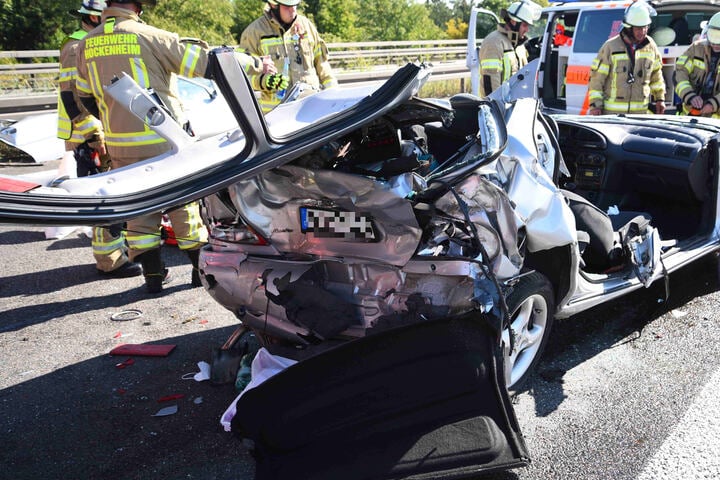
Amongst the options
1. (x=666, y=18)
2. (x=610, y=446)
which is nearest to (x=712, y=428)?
(x=610, y=446)

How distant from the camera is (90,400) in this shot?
3.15 meters

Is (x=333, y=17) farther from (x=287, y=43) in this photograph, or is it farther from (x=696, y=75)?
(x=287, y=43)

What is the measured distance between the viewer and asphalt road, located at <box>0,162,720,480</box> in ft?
8.59

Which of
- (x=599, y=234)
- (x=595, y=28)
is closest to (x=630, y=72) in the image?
(x=595, y=28)

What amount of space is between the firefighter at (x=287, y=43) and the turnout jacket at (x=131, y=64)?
5.50 feet

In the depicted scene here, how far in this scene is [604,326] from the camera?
3846mm

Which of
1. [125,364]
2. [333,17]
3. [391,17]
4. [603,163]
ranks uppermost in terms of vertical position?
[333,17]

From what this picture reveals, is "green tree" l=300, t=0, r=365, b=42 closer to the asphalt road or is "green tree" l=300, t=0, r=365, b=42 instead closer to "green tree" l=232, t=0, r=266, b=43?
"green tree" l=232, t=0, r=266, b=43

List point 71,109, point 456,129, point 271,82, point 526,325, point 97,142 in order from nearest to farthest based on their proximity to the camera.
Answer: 1. point 526,325
2. point 456,129
3. point 271,82
4. point 71,109
5. point 97,142

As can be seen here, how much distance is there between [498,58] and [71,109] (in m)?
4.94

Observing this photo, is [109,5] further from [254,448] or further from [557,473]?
[557,473]

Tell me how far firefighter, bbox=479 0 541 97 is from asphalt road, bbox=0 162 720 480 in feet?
12.3

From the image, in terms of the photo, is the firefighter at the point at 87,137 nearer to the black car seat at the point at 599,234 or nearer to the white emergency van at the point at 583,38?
the black car seat at the point at 599,234

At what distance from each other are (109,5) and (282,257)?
2.44 metres
